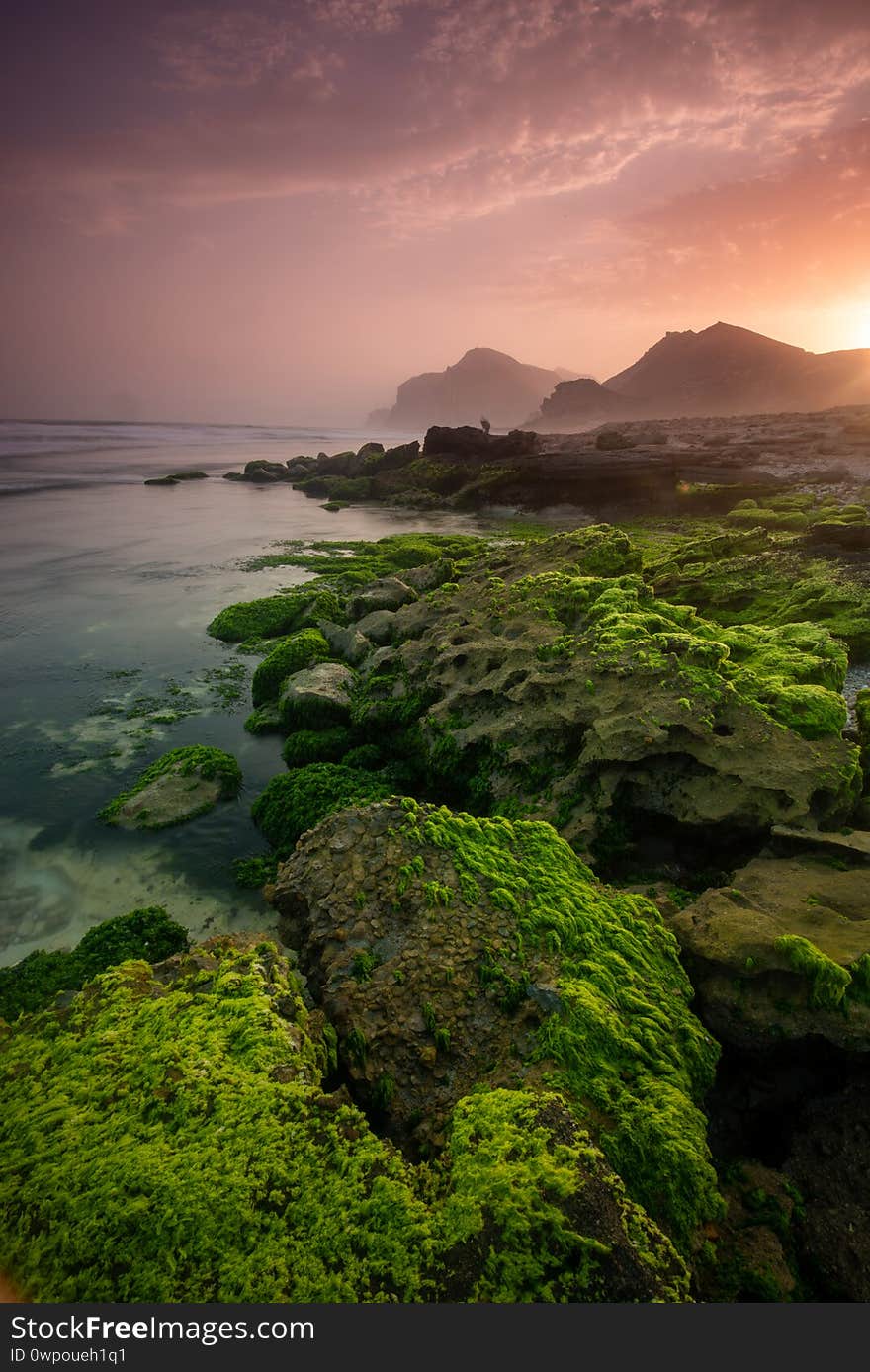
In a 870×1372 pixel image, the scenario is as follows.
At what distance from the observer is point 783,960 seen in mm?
3859

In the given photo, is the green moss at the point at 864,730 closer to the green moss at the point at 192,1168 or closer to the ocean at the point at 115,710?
the green moss at the point at 192,1168

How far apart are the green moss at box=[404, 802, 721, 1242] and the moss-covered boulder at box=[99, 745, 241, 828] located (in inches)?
194

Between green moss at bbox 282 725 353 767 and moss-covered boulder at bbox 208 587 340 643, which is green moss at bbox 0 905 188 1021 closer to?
green moss at bbox 282 725 353 767

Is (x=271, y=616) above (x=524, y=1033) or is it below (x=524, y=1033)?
below

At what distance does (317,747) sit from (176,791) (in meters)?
2.28

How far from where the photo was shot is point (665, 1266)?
255 cm

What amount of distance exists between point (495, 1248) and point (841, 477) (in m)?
42.8

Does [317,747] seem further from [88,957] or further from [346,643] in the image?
[88,957]

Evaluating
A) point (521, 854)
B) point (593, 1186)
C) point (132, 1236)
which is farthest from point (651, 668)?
point (132, 1236)

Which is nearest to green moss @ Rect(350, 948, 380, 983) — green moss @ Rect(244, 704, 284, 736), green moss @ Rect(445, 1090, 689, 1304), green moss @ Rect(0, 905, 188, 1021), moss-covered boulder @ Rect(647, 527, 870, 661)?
green moss @ Rect(445, 1090, 689, 1304)

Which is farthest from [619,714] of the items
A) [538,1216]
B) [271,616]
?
[271,616]

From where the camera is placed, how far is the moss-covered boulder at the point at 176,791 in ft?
27.9

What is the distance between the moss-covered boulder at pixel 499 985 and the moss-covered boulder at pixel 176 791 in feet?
13.8

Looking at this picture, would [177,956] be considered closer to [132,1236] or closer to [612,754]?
[132,1236]
